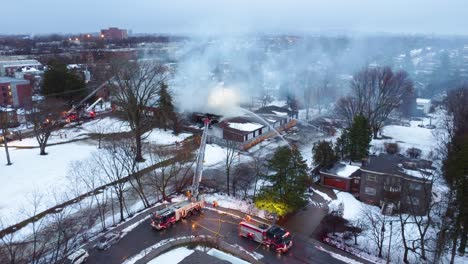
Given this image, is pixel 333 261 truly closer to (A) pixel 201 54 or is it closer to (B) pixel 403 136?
(B) pixel 403 136

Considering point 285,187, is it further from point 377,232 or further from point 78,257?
point 78,257

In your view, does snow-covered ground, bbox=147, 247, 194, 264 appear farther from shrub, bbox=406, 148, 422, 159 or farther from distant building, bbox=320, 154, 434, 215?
shrub, bbox=406, 148, 422, 159

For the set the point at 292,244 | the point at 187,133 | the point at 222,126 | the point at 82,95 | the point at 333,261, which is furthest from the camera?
the point at 82,95

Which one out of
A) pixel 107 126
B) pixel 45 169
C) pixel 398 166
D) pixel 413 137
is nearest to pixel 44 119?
pixel 45 169

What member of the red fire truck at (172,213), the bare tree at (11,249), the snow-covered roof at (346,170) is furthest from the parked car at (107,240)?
the snow-covered roof at (346,170)

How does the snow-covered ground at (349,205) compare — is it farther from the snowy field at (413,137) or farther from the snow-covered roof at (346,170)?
the snowy field at (413,137)

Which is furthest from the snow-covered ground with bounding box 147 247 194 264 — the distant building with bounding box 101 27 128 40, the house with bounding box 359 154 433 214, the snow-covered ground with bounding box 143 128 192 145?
the distant building with bounding box 101 27 128 40

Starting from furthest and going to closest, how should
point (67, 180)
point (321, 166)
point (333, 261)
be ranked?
point (321, 166)
point (67, 180)
point (333, 261)

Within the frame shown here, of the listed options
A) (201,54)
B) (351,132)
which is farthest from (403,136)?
(201,54)
